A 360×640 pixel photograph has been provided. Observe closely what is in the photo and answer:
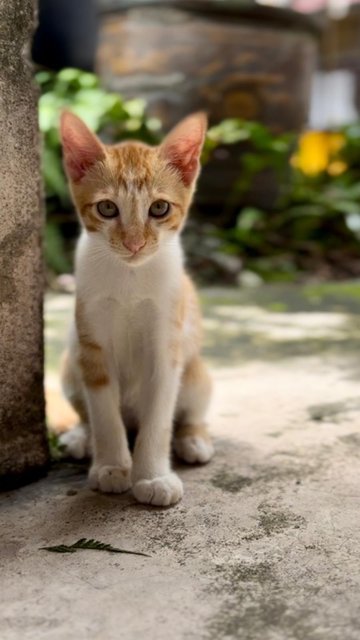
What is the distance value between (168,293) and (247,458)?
55 cm

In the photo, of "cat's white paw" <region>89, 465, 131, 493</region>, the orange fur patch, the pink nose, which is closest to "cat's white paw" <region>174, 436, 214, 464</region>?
"cat's white paw" <region>89, 465, 131, 493</region>

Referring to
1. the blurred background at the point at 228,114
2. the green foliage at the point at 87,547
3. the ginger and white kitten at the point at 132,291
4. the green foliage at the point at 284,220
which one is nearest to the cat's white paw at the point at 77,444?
the ginger and white kitten at the point at 132,291

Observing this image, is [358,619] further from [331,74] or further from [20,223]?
[331,74]

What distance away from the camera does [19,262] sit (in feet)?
6.42

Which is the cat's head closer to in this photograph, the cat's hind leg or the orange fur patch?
the orange fur patch

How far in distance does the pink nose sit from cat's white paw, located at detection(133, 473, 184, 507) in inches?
21.6

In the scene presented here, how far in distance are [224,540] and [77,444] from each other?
0.66 m

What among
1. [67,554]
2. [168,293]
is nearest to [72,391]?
[168,293]

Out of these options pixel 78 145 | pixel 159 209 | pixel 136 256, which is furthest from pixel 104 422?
pixel 78 145

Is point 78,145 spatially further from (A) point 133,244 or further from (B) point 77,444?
(B) point 77,444

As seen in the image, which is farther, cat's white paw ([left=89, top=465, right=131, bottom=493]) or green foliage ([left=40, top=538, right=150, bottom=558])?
cat's white paw ([left=89, top=465, right=131, bottom=493])

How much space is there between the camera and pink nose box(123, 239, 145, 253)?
1812 millimetres

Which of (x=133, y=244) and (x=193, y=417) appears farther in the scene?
(x=193, y=417)

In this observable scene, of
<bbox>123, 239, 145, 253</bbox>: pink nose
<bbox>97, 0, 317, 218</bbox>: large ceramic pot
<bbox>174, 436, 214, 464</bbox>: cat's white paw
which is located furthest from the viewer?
<bbox>97, 0, 317, 218</bbox>: large ceramic pot
